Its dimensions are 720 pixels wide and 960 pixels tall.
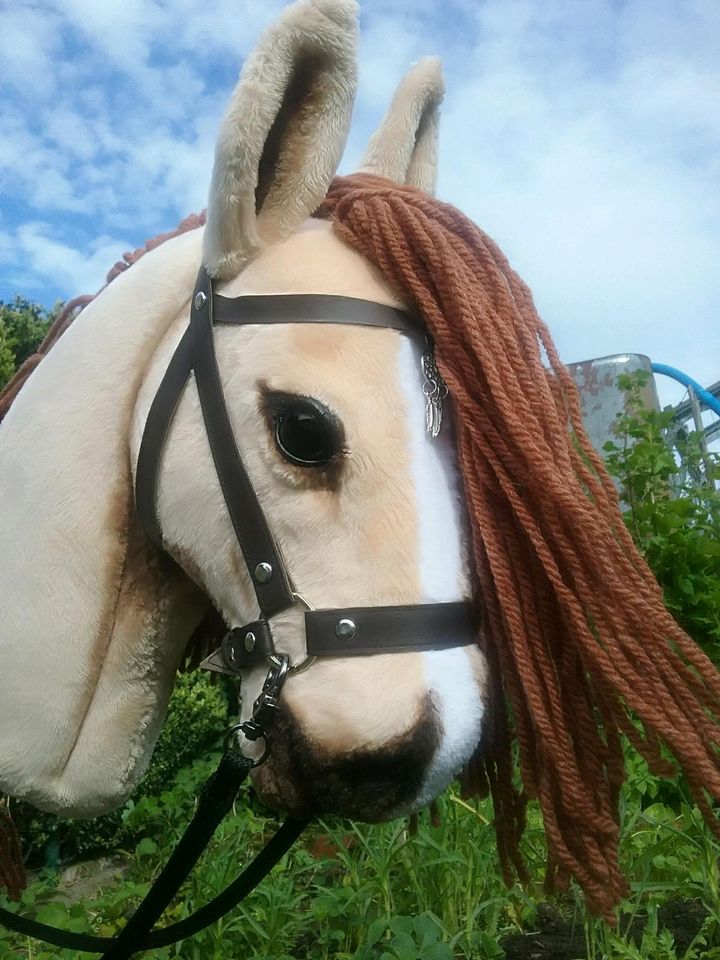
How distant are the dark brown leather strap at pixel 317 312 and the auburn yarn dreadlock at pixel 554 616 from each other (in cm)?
3

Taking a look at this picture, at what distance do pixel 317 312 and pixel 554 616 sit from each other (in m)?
0.41

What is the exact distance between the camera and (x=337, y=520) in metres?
0.74

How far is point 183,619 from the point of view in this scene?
3.22ft

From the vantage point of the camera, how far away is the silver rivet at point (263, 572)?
0.75 metres

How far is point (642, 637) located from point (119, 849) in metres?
2.74

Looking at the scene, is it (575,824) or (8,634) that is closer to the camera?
(575,824)

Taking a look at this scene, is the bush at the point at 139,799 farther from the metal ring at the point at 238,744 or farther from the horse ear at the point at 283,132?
the horse ear at the point at 283,132

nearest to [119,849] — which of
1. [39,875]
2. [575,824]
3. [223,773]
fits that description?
[39,875]

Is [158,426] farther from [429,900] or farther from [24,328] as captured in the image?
[24,328]

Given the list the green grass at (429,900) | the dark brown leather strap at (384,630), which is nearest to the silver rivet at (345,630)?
the dark brown leather strap at (384,630)

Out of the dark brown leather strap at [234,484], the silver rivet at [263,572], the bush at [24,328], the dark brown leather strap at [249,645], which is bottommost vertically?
the dark brown leather strap at [249,645]

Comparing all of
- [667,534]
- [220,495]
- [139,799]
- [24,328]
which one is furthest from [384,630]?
[24,328]

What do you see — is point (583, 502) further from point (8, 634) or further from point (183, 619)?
point (8, 634)

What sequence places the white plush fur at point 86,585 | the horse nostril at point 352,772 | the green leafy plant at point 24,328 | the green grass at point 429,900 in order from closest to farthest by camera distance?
the horse nostril at point 352,772 < the white plush fur at point 86,585 < the green grass at point 429,900 < the green leafy plant at point 24,328
